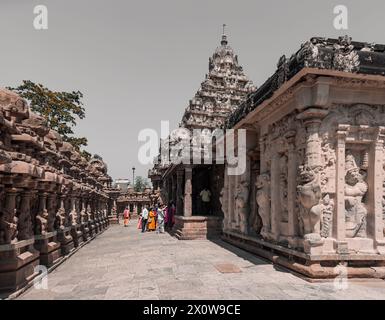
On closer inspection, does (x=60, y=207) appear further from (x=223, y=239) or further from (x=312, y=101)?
(x=312, y=101)

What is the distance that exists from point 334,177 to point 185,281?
348 centimetres

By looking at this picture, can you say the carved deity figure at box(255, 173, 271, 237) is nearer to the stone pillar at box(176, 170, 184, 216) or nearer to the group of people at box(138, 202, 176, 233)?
the stone pillar at box(176, 170, 184, 216)

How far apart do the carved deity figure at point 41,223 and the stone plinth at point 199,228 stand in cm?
694

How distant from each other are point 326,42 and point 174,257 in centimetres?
622

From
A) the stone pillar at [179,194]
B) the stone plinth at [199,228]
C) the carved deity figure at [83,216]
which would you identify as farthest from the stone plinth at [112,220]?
the stone plinth at [199,228]

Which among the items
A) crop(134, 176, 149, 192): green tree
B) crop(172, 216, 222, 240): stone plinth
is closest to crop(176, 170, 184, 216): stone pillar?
crop(172, 216, 222, 240): stone plinth

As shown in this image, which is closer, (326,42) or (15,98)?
(15,98)

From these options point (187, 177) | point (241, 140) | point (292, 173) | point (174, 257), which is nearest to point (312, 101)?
point (292, 173)

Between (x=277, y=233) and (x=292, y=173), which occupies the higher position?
(x=292, y=173)

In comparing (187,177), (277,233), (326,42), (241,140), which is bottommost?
(277,233)

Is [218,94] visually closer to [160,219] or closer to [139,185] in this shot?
[160,219]

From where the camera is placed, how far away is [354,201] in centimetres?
643

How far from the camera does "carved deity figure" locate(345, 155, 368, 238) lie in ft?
21.0
